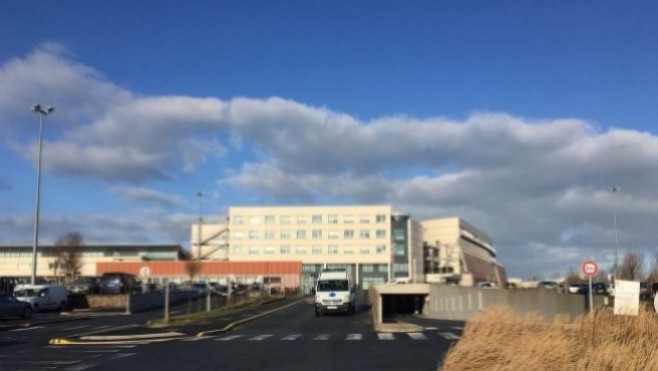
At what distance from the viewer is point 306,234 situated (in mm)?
126312

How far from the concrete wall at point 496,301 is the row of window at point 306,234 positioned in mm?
69194

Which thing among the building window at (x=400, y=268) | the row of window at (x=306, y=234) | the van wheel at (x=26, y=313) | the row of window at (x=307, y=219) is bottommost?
the van wheel at (x=26, y=313)

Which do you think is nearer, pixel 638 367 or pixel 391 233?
pixel 638 367

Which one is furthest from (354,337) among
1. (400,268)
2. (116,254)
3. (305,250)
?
(116,254)

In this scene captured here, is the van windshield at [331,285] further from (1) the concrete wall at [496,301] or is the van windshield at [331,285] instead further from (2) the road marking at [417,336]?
(2) the road marking at [417,336]

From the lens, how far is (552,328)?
11.6 metres

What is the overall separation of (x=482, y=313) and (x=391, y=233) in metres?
118

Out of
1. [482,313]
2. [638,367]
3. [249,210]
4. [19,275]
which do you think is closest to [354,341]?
[482,313]

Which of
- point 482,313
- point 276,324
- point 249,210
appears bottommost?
point 276,324

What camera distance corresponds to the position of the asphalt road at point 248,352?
51.0 feet

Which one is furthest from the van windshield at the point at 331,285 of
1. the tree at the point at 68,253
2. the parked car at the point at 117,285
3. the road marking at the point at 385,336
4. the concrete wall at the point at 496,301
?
the tree at the point at 68,253

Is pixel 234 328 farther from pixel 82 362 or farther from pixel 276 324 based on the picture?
pixel 82 362

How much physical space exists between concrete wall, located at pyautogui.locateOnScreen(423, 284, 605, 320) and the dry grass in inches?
813

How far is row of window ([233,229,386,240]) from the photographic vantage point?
4934 inches
